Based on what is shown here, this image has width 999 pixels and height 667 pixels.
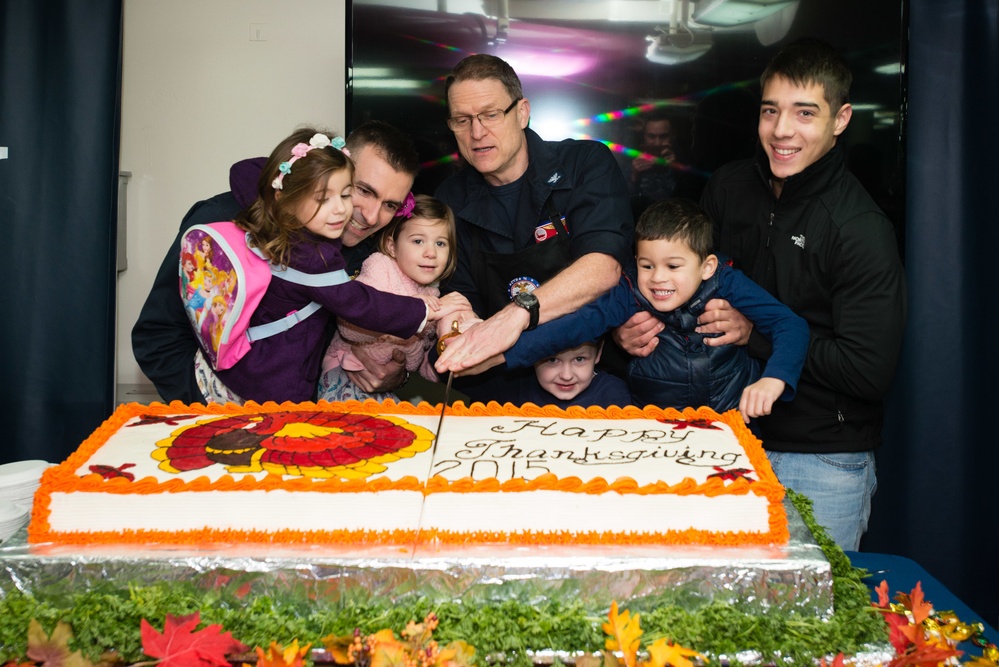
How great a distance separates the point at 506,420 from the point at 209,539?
0.79m

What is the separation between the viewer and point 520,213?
282cm

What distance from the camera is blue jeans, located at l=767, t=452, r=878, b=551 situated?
8.52 feet

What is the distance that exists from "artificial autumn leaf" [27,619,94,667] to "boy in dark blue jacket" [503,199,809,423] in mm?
1407

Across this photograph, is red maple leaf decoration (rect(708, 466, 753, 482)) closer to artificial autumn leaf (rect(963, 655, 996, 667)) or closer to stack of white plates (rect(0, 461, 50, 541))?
artificial autumn leaf (rect(963, 655, 996, 667))

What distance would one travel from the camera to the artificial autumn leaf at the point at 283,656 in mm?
1288

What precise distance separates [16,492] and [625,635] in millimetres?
1623

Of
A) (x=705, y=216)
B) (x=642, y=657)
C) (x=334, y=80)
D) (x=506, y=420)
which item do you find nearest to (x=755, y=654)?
(x=642, y=657)

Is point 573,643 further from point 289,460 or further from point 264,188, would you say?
point 264,188

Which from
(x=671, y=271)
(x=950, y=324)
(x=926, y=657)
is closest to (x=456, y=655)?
(x=926, y=657)

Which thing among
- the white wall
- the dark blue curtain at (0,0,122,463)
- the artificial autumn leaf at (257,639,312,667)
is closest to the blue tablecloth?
the artificial autumn leaf at (257,639,312,667)

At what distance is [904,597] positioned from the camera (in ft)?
5.65

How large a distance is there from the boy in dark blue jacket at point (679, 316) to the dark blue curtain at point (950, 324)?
1.40 metres

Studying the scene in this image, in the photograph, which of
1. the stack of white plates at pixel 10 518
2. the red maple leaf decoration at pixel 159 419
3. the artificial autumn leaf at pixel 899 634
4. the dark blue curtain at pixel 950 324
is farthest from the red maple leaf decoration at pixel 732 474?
the dark blue curtain at pixel 950 324

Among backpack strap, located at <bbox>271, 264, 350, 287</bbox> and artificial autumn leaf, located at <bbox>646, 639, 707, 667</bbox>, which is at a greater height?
backpack strap, located at <bbox>271, 264, 350, 287</bbox>
